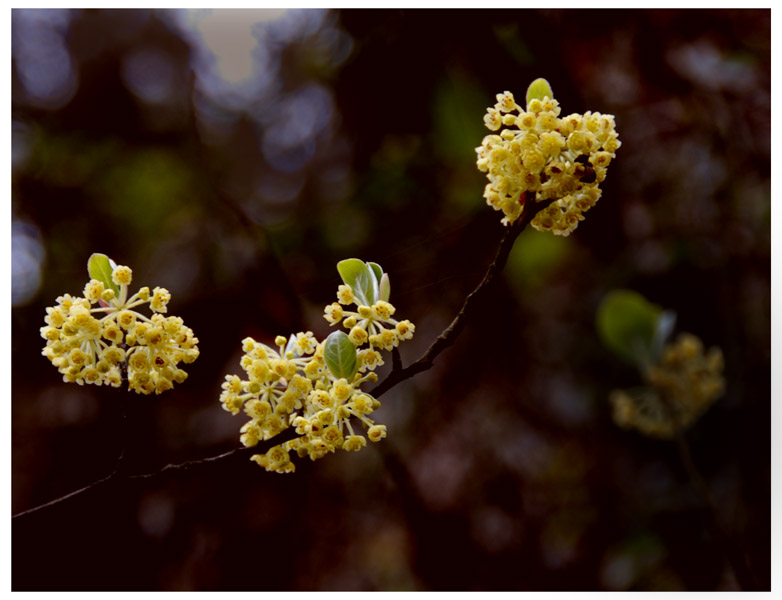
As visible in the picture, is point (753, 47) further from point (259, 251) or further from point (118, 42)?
point (118, 42)

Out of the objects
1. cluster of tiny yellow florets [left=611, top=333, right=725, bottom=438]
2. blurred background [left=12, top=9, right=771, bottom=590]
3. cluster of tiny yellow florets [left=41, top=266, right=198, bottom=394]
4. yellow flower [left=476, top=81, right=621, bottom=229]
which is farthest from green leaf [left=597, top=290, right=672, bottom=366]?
cluster of tiny yellow florets [left=41, top=266, right=198, bottom=394]

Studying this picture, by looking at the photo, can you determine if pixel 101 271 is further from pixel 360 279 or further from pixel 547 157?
pixel 547 157

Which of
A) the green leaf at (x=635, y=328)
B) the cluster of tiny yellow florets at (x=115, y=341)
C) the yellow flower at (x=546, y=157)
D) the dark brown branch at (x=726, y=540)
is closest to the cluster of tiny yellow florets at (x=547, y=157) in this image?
the yellow flower at (x=546, y=157)

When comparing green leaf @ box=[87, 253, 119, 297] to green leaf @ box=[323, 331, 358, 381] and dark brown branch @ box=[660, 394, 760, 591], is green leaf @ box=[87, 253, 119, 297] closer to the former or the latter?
green leaf @ box=[323, 331, 358, 381]

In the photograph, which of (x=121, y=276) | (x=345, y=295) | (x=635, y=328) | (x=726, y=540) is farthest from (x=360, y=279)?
(x=726, y=540)

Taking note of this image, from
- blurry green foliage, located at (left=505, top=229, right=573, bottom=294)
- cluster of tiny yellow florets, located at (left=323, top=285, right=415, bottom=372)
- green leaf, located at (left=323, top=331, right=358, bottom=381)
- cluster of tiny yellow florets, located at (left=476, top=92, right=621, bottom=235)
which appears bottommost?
green leaf, located at (left=323, top=331, right=358, bottom=381)

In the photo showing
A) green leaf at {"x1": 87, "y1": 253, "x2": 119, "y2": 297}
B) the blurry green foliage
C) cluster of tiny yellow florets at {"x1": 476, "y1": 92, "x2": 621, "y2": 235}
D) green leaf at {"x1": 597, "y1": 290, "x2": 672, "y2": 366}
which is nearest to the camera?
cluster of tiny yellow florets at {"x1": 476, "y1": 92, "x2": 621, "y2": 235}

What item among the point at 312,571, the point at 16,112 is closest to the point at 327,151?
the point at 16,112
